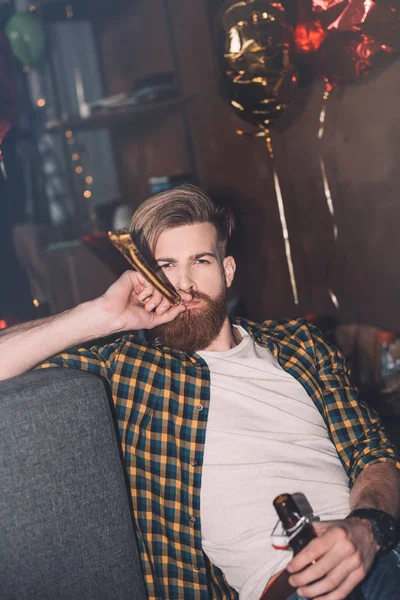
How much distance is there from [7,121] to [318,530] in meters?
2.20

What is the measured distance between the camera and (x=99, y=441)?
1126 mm

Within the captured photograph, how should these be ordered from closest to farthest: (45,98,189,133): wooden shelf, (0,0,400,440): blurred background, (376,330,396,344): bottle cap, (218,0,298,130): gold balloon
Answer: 1. (218,0,298,130): gold balloon
2. (0,0,400,440): blurred background
3. (376,330,396,344): bottle cap
4. (45,98,189,133): wooden shelf

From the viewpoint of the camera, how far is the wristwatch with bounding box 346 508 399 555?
1.21m

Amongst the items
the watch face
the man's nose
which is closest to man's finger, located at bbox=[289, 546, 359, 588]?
the watch face

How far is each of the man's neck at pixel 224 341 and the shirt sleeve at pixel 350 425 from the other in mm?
232

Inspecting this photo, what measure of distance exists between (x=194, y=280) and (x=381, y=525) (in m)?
0.70

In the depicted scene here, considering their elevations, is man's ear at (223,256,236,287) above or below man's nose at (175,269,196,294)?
below

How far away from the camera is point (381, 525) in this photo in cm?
122

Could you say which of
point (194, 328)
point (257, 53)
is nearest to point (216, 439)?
point (194, 328)

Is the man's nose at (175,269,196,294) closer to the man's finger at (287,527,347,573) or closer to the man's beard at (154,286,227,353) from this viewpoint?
the man's beard at (154,286,227,353)

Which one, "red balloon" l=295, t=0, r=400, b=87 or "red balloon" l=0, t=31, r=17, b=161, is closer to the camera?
"red balloon" l=295, t=0, r=400, b=87

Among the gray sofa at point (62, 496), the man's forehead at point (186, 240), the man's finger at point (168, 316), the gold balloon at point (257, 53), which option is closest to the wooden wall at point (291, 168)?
the gold balloon at point (257, 53)

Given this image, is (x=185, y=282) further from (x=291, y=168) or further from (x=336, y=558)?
(x=291, y=168)

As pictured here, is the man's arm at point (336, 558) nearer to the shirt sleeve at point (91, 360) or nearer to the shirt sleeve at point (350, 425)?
the shirt sleeve at point (350, 425)
